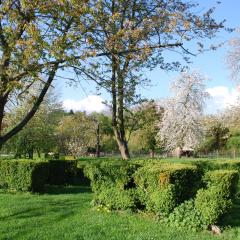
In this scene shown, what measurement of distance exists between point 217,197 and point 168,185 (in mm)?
1095

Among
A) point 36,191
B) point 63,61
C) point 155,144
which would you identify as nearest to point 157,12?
point 63,61

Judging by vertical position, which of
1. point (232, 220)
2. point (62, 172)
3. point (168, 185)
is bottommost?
point (232, 220)

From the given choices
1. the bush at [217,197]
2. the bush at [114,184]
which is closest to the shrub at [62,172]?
the bush at [114,184]

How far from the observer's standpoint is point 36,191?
651 inches

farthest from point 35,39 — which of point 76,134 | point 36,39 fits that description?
point 76,134

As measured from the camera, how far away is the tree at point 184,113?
207 ft

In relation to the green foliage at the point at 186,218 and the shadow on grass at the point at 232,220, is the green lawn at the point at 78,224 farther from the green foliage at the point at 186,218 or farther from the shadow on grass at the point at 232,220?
the green foliage at the point at 186,218

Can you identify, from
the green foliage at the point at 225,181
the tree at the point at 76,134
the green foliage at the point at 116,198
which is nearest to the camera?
the green foliage at the point at 225,181

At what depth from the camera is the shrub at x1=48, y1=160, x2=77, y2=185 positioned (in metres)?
19.4

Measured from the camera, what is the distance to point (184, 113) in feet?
209

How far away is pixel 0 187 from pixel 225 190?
9.89 metres

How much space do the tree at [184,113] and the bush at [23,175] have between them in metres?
47.1

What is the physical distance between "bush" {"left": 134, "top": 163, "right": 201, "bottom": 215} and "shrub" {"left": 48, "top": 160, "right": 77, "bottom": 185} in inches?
347

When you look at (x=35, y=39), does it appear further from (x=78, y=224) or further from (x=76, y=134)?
(x=76, y=134)
